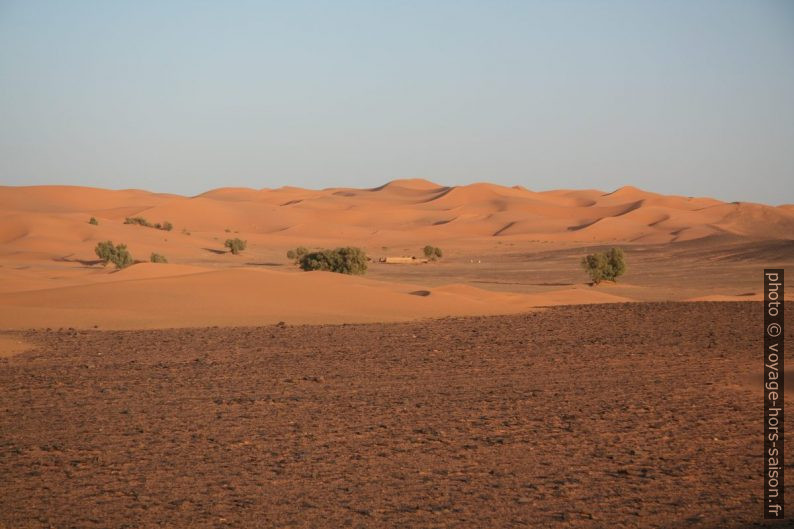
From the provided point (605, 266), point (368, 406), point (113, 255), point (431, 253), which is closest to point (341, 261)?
point (605, 266)

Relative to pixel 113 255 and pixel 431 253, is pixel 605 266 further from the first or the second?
pixel 113 255

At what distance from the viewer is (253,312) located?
26.8 metres

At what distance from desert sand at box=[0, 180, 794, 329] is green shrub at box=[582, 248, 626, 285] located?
55.5 inches

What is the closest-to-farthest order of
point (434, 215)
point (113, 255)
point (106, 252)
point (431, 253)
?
point (113, 255)
point (106, 252)
point (431, 253)
point (434, 215)

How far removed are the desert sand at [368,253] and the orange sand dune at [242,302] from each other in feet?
0.21

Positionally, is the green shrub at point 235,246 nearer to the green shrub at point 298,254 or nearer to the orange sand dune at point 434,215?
the green shrub at point 298,254

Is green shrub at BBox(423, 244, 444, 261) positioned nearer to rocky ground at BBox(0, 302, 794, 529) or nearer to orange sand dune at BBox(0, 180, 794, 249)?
orange sand dune at BBox(0, 180, 794, 249)

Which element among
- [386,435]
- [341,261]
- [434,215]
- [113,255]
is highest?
[434,215]

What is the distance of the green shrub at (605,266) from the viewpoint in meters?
45.0

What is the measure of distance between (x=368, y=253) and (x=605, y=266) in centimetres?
4025

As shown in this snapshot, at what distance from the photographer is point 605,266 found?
148ft

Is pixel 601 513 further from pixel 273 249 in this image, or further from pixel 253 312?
pixel 273 249

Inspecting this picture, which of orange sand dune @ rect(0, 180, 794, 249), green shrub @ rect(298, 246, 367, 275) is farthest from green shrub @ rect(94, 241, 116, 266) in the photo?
orange sand dune @ rect(0, 180, 794, 249)

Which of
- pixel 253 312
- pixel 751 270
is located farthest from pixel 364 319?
pixel 751 270
